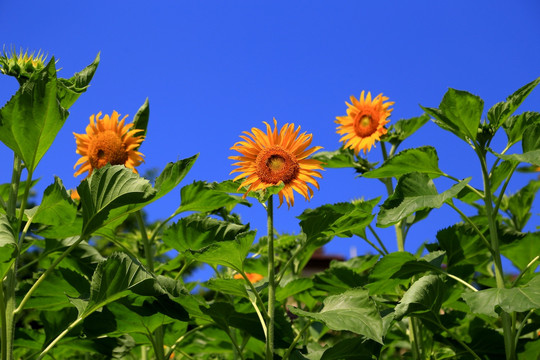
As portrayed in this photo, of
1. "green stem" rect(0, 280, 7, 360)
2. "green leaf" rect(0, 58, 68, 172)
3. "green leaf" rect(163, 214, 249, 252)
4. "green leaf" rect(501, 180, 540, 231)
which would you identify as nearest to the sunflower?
"green leaf" rect(163, 214, 249, 252)

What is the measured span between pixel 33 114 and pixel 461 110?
5.34 ft

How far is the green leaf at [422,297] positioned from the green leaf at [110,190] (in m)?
0.98

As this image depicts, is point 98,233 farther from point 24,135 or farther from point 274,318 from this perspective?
point 274,318

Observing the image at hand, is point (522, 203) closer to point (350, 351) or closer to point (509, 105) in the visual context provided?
point (509, 105)

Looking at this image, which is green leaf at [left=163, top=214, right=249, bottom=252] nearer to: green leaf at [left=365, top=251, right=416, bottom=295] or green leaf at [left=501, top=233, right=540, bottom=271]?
green leaf at [left=365, top=251, right=416, bottom=295]

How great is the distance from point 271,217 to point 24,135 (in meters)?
0.92

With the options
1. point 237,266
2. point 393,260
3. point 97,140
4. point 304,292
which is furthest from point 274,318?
point 97,140

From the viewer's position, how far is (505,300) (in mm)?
2129

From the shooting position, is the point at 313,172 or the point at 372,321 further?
the point at 313,172

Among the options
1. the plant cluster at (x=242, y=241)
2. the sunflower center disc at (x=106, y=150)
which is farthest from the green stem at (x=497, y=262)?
the sunflower center disc at (x=106, y=150)

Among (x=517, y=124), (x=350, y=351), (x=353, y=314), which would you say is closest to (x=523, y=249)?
(x=517, y=124)

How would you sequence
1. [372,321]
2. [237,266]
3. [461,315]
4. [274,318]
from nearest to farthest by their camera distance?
[372,321], [237,266], [274,318], [461,315]

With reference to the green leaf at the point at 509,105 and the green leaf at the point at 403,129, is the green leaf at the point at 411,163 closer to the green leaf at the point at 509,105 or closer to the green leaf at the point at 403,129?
the green leaf at the point at 509,105

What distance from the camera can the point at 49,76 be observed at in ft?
6.84
